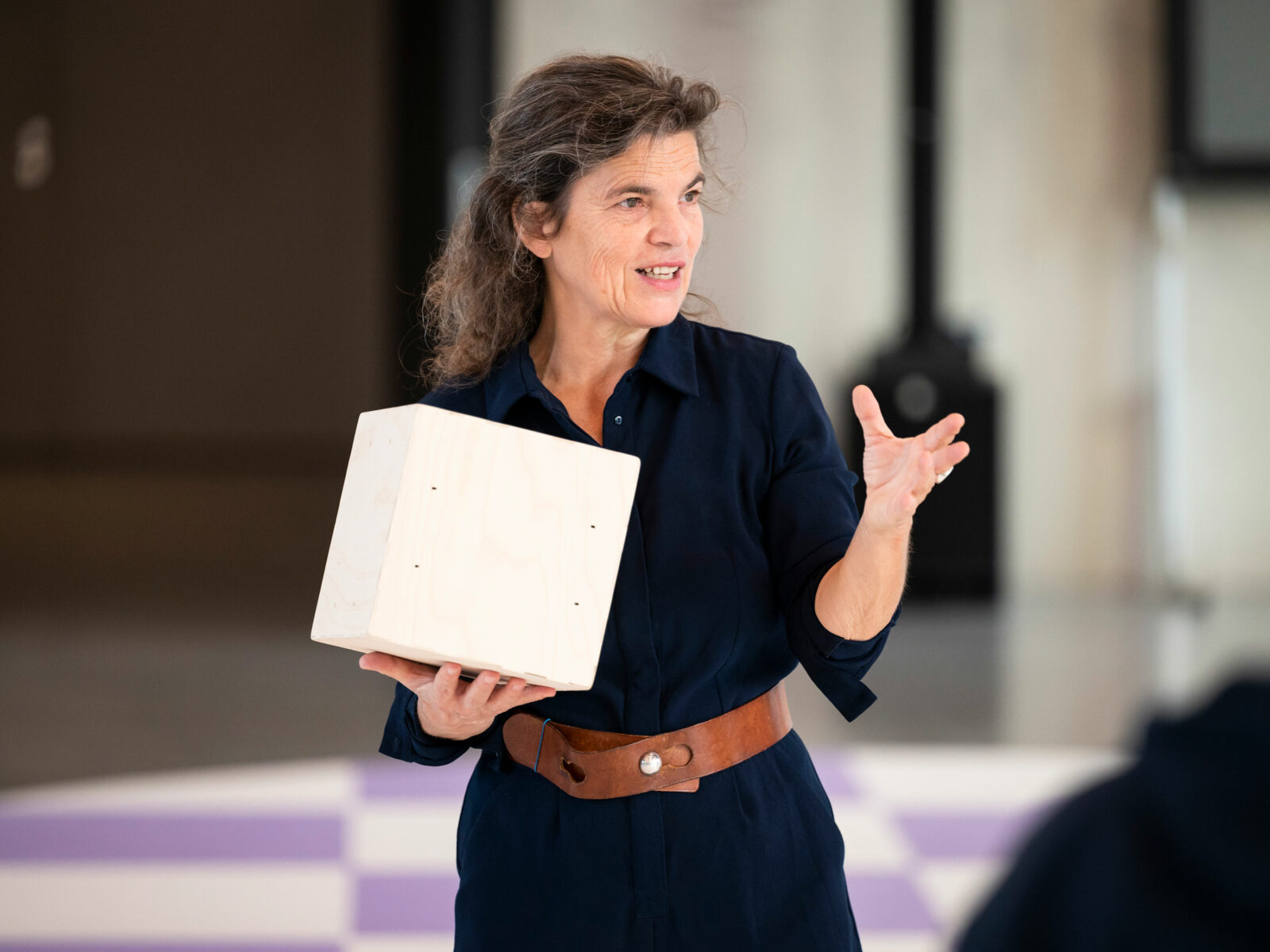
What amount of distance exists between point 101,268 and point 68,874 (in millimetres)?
9106

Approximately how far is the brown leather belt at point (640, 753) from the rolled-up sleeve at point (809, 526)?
0.28 feet

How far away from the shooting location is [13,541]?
8.65 metres

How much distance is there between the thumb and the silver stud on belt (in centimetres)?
21

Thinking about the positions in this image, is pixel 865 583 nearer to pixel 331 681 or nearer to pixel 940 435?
pixel 940 435

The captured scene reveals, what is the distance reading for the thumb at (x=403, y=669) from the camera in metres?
1.32

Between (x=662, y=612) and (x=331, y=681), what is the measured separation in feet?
12.7

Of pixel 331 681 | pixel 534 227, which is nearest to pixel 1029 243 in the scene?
pixel 331 681

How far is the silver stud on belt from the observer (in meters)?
1.29

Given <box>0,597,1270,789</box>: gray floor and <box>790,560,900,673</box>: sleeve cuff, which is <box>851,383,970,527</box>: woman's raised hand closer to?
<box>790,560,900,673</box>: sleeve cuff

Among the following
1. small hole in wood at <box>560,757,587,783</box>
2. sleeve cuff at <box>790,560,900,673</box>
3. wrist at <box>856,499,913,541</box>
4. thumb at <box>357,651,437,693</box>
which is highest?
wrist at <box>856,499,913,541</box>

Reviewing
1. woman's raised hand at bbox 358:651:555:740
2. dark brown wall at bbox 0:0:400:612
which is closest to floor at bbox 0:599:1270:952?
woman's raised hand at bbox 358:651:555:740

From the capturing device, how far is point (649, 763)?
1.29 metres

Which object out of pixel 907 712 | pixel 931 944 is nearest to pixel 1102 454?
pixel 907 712

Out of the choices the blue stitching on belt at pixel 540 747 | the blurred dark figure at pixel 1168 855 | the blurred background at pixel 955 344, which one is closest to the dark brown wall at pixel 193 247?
the blurred background at pixel 955 344
